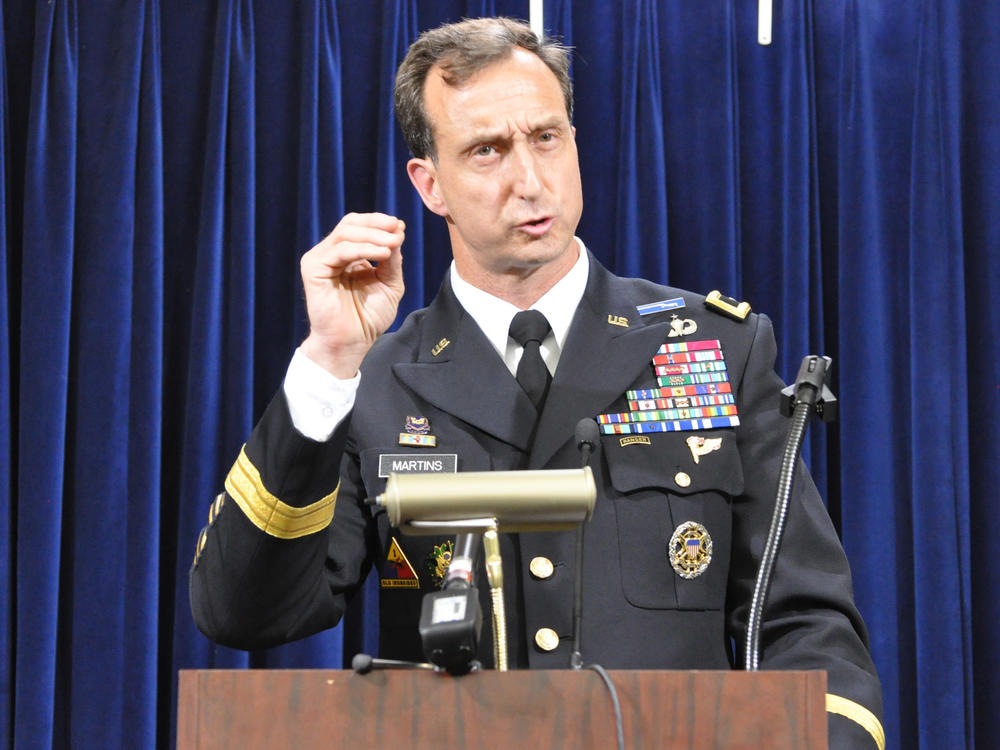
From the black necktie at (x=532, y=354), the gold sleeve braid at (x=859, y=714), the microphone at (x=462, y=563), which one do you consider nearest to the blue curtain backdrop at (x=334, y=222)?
the black necktie at (x=532, y=354)

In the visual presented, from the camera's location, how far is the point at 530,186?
170cm

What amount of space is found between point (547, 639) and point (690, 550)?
22cm

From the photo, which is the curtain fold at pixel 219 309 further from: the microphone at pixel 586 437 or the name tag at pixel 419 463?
the microphone at pixel 586 437

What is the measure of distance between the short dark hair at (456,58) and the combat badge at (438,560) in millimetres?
618

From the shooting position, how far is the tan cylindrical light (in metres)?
0.90

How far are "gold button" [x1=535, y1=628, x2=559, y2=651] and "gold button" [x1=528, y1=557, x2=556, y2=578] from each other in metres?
0.07

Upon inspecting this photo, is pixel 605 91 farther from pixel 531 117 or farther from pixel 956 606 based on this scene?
pixel 956 606

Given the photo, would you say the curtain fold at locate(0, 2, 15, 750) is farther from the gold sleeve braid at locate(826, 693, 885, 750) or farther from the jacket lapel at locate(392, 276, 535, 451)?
the gold sleeve braid at locate(826, 693, 885, 750)

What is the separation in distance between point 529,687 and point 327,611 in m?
0.70

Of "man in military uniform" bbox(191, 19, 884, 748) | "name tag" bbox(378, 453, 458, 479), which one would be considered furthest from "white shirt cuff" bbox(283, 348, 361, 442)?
"name tag" bbox(378, 453, 458, 479)

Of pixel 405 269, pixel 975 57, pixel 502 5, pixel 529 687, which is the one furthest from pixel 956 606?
pixel 529 687

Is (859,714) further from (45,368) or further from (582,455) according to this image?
(45,368)

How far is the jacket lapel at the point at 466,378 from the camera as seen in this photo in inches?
65.5

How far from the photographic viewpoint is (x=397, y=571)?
166 cm
